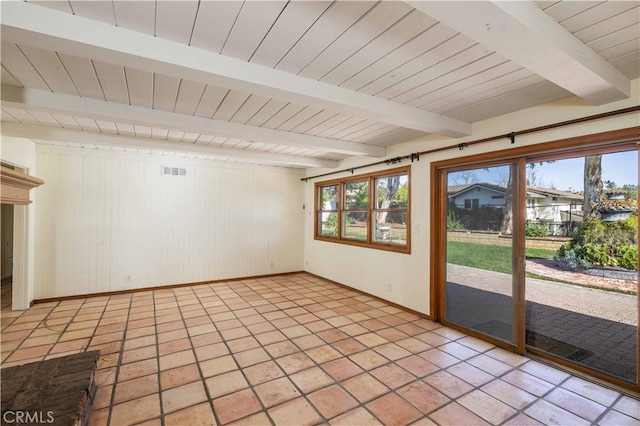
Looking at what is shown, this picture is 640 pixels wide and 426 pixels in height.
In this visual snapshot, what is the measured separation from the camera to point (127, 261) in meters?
4.77

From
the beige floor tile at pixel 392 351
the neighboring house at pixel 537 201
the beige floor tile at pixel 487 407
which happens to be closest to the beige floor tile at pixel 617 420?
the beige floor tile at pixel 487 407

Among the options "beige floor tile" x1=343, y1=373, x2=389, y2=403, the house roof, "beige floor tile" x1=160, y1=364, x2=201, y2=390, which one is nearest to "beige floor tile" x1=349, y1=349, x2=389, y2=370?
"beige floor tile" x1=343, y1=373, x2=389, y2=403

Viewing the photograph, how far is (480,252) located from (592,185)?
1169mm

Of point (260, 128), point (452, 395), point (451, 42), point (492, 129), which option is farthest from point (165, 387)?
point (492, 129)

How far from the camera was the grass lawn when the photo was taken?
9.20 ft

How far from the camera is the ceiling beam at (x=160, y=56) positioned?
54.3 inches

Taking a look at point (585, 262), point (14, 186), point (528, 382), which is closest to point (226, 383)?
→ point (14, 186)

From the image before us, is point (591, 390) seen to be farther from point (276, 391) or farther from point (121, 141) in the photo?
point (121, 141)

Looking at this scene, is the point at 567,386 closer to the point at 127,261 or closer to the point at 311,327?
the point at 311,327

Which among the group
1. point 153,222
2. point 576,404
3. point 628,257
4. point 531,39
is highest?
point 531,39

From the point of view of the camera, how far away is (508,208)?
296 cm

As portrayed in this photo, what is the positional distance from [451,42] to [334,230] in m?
4.32

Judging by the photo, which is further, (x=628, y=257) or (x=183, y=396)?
(x=628, y=257)

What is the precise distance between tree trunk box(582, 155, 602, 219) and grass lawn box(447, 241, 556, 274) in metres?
0.47
